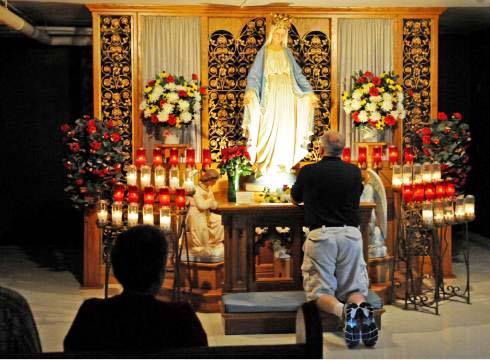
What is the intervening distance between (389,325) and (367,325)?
1.12 meters

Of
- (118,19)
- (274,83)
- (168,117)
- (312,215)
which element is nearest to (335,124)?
(274,83)

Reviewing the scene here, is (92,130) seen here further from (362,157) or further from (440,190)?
(440,190)

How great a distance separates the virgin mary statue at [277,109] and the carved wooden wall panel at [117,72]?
129cm

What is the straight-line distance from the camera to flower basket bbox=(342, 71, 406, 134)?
9.76m

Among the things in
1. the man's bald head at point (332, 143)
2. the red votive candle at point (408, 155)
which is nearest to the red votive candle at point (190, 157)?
the red votive candle at point (408, 155)

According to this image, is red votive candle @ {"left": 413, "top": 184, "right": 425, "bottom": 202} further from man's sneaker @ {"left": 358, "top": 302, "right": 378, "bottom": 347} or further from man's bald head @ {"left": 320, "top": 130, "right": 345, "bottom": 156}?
man's sneaker @ {"left": 358, "top": 302, "right": 378, "bottom": 347}

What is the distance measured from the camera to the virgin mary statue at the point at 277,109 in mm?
9586

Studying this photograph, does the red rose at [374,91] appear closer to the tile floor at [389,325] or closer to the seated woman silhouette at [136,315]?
the tile floor at [389,325]

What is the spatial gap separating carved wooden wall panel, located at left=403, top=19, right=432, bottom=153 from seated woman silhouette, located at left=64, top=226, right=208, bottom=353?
701 centimetres

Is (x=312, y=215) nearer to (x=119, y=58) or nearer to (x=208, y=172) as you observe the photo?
(x=208, y=172)

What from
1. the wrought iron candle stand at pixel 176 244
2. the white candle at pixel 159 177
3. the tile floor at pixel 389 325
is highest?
the white candle at pixel 159 177

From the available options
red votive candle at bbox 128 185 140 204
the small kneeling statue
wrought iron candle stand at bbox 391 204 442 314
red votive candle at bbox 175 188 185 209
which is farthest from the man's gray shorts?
red votive candle at bbox 128 185 140 204

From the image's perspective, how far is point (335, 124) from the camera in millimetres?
10172

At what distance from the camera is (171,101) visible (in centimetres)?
957
